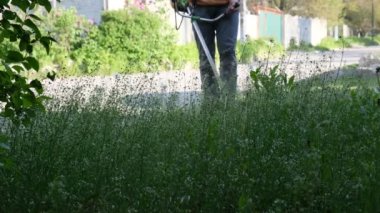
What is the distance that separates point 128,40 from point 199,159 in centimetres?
1532

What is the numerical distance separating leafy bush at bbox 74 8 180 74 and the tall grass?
518 inches

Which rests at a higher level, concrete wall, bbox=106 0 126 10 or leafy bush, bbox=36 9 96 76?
concrete wall, bbox=106 0 126 10

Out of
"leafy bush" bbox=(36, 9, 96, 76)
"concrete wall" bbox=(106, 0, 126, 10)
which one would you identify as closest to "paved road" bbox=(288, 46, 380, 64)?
"leafy bush" bbox=(36, 9, 96, 76)

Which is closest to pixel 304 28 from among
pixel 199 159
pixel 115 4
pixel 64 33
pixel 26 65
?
pixel 115 4

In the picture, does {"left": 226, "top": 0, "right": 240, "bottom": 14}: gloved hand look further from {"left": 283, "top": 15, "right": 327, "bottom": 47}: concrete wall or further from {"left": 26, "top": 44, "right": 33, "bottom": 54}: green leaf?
{"left": 283, "top": 15, "right": 327, "bottom": 47}: concrete wall

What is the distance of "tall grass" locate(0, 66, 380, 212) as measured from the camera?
2.75 metres

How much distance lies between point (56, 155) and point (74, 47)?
14399mm

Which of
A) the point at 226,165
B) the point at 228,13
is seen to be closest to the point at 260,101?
the point at 226,165

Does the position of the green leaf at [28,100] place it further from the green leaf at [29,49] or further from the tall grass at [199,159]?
the tall grass at [199,159]

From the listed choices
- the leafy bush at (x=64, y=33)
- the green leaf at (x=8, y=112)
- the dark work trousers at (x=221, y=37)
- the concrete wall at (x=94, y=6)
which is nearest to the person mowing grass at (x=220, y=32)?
the dark work trousers at (x=221, y=37)

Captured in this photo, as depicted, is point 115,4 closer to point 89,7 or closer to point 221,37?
point 89,7

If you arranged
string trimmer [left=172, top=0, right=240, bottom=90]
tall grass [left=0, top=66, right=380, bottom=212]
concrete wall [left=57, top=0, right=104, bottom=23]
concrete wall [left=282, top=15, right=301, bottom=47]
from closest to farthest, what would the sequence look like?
tall grass [left=0, top=66, right=380, bottom=212], string trimmer [left=172, top=0, right=240, bottom=90], concrete wall [left=57, top=0, right=104, bottom=23], concrete wall [left=282, top=15, right=301, bottom=47]

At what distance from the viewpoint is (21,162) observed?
3180 millimetres

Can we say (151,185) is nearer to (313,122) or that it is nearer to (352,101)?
(313,122)
